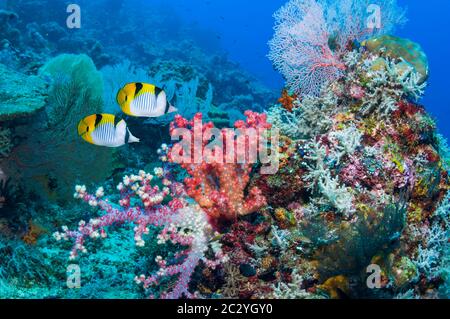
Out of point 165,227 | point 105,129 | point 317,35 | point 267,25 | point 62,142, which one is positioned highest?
point 267,25

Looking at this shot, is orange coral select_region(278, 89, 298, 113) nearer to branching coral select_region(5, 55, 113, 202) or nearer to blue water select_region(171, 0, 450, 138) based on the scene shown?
→ branching coral select_region(5, 55, 113, 202)

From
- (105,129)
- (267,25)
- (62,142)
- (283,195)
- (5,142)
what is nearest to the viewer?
(105,129)

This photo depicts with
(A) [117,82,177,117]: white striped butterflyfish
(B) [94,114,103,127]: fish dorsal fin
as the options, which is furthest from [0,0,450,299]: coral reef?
(B) [94,114,103,127]: fish dorsal fin

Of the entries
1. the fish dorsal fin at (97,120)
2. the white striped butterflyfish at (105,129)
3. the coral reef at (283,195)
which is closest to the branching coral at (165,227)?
the coral reef at (283,195)

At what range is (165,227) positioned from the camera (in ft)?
11.1

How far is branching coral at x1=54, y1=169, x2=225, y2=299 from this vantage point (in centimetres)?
326

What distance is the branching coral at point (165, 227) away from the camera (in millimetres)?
3265

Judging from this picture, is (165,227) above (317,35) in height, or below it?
below

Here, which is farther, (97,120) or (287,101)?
(287,101)

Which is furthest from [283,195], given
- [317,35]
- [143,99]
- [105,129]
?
[317,35]

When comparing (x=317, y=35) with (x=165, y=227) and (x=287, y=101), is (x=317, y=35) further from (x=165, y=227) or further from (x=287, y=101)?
(x=165, y=227)

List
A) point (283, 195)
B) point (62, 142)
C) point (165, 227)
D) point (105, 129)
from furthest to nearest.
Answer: point (62, 142), point (283, 195), point (165, 227), point (105, 129)

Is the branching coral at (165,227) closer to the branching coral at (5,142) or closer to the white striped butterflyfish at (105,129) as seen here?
the white striped butterflyfish at (105,129)
